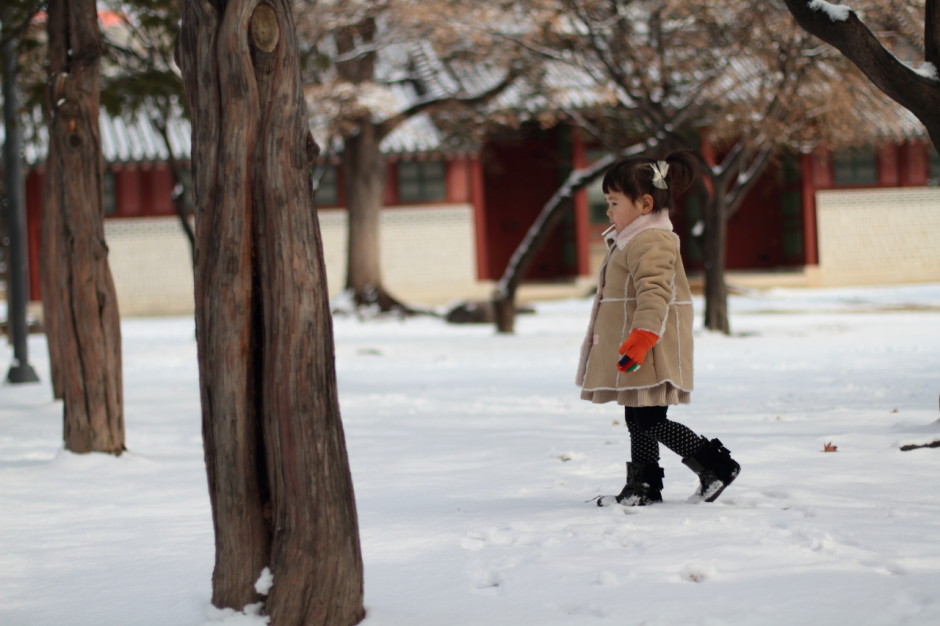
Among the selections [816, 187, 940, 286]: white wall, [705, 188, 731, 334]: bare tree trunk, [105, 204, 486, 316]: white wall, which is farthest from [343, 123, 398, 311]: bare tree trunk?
[816, 187, 940, 286]: white wall

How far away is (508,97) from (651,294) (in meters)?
21.0

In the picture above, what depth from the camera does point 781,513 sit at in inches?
163

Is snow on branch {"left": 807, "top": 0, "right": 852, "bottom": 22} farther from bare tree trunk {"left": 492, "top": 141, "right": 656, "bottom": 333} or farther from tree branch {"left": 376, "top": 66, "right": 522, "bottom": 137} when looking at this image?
tree branch {"left": 376, "top": 66, "right": 522, "bottom": 137}

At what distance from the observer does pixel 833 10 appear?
5.65 metres

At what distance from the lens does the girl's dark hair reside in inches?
171

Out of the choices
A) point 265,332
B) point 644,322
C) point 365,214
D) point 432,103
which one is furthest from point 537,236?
point 265,332

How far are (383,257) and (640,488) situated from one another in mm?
21731

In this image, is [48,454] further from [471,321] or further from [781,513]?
[471,321]

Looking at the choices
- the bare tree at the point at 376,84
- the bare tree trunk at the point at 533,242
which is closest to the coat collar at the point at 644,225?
the bare tree trunk at the point at 533,242

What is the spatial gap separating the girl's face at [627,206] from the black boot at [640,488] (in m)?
0.97

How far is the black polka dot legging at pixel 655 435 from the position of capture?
4379mm

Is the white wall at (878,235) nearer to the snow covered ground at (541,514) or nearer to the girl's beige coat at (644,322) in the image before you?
the snow covered ground at (541,514)

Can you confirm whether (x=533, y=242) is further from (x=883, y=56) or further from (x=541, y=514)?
(x=541, y=514)

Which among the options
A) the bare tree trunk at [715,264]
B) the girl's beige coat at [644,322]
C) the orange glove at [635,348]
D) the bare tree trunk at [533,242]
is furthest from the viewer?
the bare tree trunk at [533,242]
